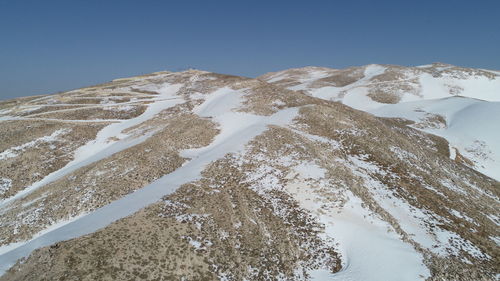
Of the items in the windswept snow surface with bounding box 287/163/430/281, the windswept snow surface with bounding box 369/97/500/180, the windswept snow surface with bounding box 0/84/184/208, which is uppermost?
the windswept snow surface with bounding box 0/84/184/208

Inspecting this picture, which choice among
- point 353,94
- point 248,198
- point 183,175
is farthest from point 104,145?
point 353,94

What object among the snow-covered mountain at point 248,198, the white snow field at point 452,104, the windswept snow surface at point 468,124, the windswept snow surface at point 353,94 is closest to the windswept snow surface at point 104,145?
the snow-covered mountain at point 248,198

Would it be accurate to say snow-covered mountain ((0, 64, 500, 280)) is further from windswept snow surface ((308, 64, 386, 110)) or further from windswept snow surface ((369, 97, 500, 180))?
windswept snow surface ((308, 64, 386, 110))

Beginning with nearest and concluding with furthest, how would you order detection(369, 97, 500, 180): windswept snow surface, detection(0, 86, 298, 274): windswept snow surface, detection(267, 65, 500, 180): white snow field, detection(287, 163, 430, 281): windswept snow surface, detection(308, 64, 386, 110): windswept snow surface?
detection(287, 163, 430, 281): windswept snow surface, detection(0, 86, 298, 274): windswept snow surface, detection(369, 97, 500, 180): windswept snow surface, detection(267, 65, 500, 180): white snow field, detection(308, 64, 386, 110): windswept snow surface

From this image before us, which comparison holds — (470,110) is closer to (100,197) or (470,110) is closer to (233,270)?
(233,270)

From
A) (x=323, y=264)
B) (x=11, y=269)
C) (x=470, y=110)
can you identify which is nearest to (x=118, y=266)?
(x=11, y=269)

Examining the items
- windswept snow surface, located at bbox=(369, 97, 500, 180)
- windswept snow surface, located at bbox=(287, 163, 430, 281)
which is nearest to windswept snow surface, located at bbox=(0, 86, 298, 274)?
windswept snow surface, located at bbox=(287, 163, 430, 281)
